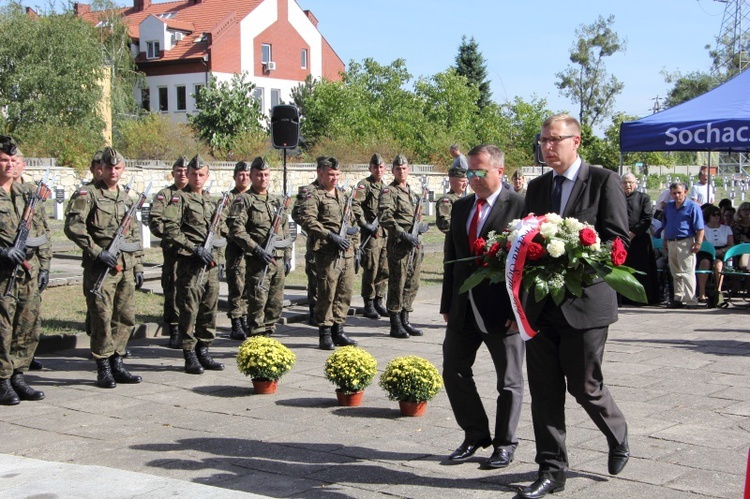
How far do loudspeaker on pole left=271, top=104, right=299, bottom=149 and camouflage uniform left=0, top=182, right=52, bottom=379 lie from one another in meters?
6.58

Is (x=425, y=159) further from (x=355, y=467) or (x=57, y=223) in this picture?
(x=355, y=467)

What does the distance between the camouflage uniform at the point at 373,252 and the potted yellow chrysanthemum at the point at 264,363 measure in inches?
190

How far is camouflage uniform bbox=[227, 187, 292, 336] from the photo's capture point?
10602 mm

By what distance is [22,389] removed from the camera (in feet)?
26.9

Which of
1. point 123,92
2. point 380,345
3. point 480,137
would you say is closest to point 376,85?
point 480,137

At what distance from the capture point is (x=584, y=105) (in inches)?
2997

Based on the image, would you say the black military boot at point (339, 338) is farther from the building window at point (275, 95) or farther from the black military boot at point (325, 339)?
the building window at point (275, 95)

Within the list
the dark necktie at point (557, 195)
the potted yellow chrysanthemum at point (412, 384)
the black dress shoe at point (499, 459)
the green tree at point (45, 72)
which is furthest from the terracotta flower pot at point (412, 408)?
the green tree at point (45, 72)

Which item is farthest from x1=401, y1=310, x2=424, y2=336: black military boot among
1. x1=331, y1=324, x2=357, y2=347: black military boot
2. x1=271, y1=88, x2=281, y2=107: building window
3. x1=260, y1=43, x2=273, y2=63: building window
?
x1=260, y1=43, x2=273, y2=63: building window

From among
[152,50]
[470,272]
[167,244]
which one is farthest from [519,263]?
[152,50]

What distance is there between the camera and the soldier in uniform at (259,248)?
34.7ft

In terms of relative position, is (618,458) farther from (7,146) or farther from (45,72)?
(45,72)

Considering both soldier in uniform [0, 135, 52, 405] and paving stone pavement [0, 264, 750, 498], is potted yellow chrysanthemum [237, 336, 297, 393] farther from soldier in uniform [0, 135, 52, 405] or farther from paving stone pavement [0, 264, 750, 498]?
soldier in uniform [0, 135, 52, 405]

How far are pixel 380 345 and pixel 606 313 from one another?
5.95 metres
